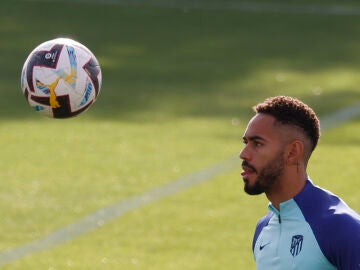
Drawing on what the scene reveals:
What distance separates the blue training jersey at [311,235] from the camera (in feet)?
19.6

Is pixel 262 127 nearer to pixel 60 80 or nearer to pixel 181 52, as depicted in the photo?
pixel 60 80

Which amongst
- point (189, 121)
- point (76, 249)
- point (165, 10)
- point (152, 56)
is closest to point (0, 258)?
point (76, 249)

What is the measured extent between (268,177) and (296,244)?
361mm

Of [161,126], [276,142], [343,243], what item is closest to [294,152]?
[276,142]

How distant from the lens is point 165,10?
2231 cm

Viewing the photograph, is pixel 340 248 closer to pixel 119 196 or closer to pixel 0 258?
pixel 0 258

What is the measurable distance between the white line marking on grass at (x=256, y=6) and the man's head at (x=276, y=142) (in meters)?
16.1

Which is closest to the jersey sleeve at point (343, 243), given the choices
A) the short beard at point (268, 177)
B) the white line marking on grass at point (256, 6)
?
the short beard at point (268, 177)

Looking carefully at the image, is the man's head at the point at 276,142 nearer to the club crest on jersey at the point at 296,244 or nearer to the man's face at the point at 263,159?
the man's face at the point at 263,159

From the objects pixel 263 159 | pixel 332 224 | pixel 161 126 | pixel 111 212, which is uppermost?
pixel 263 159

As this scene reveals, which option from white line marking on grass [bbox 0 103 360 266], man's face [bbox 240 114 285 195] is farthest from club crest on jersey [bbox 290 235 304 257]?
white line marking on grass [bbox 0 103 360 266]

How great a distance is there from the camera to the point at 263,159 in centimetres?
630

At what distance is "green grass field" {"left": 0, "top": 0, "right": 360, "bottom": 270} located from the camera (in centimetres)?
1217

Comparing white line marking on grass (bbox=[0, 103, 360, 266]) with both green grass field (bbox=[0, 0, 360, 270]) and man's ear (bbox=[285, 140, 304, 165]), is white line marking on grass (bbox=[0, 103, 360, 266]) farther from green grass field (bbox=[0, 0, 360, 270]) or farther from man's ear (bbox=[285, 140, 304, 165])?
man's ear (bbox=[285, 140, 304, 165])
